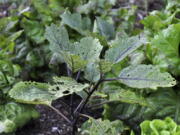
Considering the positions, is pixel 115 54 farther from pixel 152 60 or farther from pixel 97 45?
pixel 152 60

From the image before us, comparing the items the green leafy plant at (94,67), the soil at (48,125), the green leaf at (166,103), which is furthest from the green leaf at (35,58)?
the green leaf at (166,103)

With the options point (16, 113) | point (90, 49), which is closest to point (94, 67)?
point (90, 49)

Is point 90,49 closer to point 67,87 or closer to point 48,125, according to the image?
point 67,87

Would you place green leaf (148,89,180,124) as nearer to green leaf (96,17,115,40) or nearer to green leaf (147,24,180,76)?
green leaf (147,24,180,76)

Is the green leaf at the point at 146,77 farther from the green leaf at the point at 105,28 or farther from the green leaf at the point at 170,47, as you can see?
the green leaf at the point at 105,28

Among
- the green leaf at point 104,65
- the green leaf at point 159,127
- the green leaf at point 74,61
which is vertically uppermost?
the green leaf at point 74,61

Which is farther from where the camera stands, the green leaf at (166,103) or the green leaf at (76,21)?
the green leaf at (76,21)

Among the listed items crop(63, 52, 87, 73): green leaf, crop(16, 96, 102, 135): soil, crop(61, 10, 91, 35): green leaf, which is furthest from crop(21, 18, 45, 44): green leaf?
crop(63, 52, 87, 73): green leaf

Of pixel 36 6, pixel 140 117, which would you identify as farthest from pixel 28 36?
pixel 140 117
